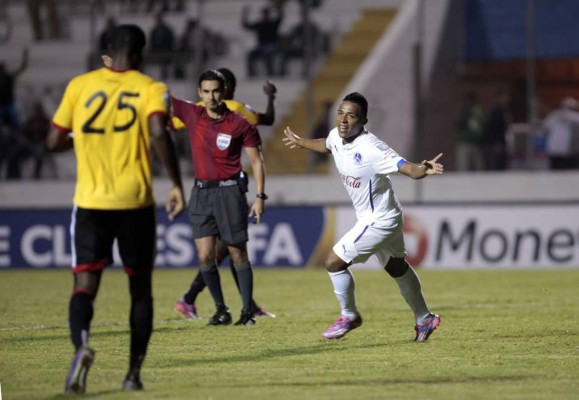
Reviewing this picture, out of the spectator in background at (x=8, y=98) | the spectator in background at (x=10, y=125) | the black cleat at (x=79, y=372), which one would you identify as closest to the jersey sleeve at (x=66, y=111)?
the black cleat at (x=79, y=372)

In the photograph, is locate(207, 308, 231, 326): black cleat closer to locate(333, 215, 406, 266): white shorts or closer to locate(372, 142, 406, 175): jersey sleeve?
locate(333, 215, 406, 266): white shorts

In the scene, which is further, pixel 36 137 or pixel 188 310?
pixel 36 137

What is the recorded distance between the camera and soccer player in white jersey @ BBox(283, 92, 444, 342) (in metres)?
9.65

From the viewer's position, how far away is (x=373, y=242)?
9.70 metres

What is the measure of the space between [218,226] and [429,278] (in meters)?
7.72

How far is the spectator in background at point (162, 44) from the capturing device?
24.4 meters

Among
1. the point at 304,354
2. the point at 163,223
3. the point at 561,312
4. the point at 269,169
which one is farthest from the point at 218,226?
the point at 269,169

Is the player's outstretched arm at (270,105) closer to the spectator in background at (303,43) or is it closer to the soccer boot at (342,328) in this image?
the soccer boot at (342,328)

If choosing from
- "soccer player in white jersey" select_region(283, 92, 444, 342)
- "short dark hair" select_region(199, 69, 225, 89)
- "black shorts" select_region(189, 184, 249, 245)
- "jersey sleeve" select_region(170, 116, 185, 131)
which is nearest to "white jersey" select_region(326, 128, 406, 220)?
"soccer player in white jersey" select_region(283, 92, 444, 342)

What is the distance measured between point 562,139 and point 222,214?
41.5 ft

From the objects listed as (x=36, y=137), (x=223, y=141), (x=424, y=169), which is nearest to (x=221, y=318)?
(x=223, y=141)

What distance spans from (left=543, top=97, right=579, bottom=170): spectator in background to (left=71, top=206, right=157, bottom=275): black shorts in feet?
52.8

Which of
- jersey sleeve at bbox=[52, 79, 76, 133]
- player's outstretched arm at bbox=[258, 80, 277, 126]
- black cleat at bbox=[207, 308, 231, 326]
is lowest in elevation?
black cleat at bbox=[207, 308, 231, 326]

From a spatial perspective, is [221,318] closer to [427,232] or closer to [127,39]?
[127,39]
